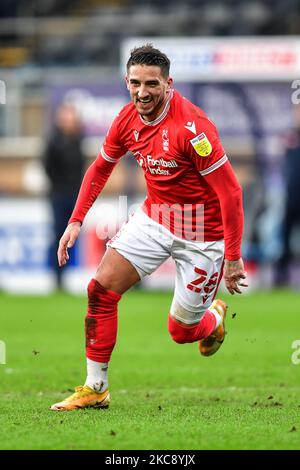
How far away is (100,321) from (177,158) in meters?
1.20

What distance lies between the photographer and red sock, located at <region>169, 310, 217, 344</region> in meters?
7.75

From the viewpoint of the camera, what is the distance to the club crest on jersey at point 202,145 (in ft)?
22.5

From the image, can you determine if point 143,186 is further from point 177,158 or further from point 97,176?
point 177,158

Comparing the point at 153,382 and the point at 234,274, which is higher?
the point at 234,274

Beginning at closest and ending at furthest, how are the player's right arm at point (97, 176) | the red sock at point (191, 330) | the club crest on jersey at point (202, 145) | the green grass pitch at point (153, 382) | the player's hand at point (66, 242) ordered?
the green grass pitch at point (153, 382) → the club crest on jersey at point (202, 145) → the player's hand at point (66, 242) → the player's right arm at point (97, 176) → the red sock at point (191, 330)

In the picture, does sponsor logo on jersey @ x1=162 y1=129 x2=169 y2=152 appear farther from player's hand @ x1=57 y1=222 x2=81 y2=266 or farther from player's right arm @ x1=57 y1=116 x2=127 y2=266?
player's hand @ x1=57 y1=222 x2=81 y2=266

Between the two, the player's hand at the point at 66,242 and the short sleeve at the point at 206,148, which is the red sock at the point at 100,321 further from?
the short sleeve at the point at 206,148

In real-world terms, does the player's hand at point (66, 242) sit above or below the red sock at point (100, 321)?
above

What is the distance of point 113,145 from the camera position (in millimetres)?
7477

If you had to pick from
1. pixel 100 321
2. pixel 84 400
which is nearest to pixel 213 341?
pixel 100 321

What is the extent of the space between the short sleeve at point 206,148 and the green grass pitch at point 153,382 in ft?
5.23

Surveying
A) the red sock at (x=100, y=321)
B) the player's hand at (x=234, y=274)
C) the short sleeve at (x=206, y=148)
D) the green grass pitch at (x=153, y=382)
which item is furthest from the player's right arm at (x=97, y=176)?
the green grass pitch at (x=153, y=382)

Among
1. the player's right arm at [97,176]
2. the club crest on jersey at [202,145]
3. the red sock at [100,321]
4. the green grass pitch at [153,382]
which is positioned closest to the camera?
the green grass pitch at [153,382]
